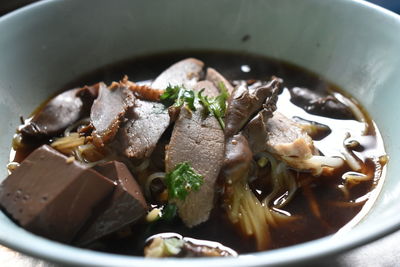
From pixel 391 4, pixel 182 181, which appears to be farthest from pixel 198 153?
pixel 391 4

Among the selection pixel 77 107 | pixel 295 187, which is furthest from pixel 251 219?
pixel 77 107

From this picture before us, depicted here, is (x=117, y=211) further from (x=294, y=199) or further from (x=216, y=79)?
(x=216, y=79)

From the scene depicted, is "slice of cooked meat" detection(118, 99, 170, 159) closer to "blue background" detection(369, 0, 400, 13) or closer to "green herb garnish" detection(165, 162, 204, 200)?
"green herb garnish" detection(165, 162, 204, 200)

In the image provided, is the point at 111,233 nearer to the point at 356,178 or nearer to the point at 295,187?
the point at 295,187

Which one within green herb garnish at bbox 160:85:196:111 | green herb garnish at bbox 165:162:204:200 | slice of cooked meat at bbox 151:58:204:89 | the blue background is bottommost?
green herb garnish at bbox 165:162:204:200

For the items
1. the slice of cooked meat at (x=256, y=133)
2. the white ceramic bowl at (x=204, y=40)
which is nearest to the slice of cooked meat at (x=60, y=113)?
the white ceramic bowl at (x=204, y=40)

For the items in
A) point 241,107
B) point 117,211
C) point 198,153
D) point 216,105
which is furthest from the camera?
point 216,105

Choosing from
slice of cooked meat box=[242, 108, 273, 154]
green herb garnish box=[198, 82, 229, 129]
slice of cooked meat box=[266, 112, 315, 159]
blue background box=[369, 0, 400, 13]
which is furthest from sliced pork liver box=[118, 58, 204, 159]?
blue background box=[369, 0, 400, 13]
